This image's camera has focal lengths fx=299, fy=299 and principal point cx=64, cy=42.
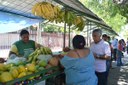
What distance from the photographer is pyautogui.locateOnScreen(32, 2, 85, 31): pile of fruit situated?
6.13 meters

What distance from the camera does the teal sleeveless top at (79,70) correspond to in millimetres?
4812

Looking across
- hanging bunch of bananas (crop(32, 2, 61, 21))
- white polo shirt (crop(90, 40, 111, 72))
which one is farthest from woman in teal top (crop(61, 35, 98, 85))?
white polo shirt (crop(90, 40, 111, 72))

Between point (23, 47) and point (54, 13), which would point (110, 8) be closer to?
point (23, 47)

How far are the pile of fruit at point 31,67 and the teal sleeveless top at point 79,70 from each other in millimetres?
366

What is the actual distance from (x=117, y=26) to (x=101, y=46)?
4993 cm

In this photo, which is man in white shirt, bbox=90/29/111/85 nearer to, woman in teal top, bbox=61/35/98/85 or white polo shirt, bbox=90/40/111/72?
white polo shirt, bbox=90/40/111/72

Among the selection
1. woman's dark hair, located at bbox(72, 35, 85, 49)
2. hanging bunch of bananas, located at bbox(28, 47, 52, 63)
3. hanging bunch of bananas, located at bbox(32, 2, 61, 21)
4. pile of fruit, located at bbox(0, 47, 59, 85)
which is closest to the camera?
pile of fruit, located at bbox(0, 47, 59, 85)

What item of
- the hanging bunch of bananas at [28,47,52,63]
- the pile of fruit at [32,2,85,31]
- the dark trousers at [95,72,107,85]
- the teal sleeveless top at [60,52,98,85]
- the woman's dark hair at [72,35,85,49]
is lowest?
the dark trousers at [95,72,107,85]

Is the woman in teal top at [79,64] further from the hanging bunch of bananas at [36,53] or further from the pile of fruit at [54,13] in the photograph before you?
the pile of fruit at [54,13]

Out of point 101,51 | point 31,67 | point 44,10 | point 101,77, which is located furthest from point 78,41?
point 101,77

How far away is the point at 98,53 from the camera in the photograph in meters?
6.63

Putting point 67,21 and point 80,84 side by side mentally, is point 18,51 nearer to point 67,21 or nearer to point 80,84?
point 67,21

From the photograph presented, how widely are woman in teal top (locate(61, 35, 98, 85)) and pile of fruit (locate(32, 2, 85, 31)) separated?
1542 millimetres

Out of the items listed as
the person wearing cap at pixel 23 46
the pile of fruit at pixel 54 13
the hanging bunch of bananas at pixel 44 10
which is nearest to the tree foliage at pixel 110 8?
the pile of fruit at pixel 54 13
